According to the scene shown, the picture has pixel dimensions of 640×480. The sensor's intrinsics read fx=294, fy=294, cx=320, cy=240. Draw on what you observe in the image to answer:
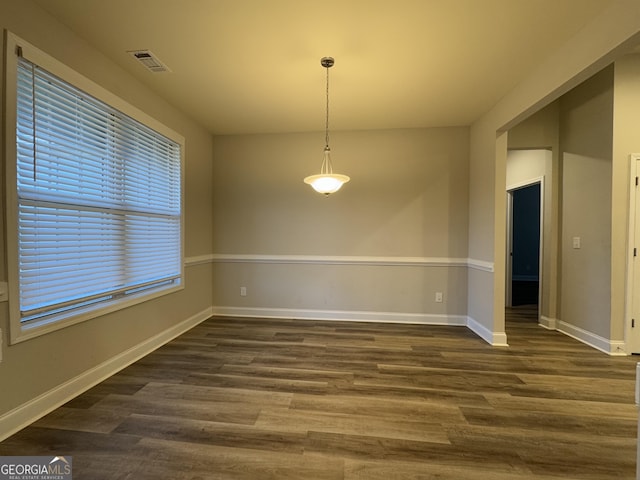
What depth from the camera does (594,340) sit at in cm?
312

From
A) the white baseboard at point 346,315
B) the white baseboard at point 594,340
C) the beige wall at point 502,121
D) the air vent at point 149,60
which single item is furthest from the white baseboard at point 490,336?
the air vent at point 149,60

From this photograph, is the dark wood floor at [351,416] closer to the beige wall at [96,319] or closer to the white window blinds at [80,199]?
the beige wall at [96,319]

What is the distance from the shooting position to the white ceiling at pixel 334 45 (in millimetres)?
1840

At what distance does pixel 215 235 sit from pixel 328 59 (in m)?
2.83

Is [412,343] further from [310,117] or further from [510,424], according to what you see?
[310,117]

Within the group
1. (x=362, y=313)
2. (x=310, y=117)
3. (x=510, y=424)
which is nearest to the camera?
(x=510, y=424)

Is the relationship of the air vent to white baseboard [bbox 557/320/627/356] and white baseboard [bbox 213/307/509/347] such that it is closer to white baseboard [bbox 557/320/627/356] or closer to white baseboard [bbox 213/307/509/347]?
white baseboard [bbox 213/307/509/347]

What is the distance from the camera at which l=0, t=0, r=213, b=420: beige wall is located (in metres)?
1.74

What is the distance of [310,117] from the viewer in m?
3.54

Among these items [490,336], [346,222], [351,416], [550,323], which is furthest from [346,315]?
[550,323]

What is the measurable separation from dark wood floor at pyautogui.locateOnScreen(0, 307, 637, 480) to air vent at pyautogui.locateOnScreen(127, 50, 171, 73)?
2585mm

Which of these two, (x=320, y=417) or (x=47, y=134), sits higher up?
(x=47, y=134)

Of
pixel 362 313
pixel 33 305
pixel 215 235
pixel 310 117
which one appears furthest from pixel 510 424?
pixel 215 235

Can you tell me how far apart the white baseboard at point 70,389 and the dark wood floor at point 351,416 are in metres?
0.07
